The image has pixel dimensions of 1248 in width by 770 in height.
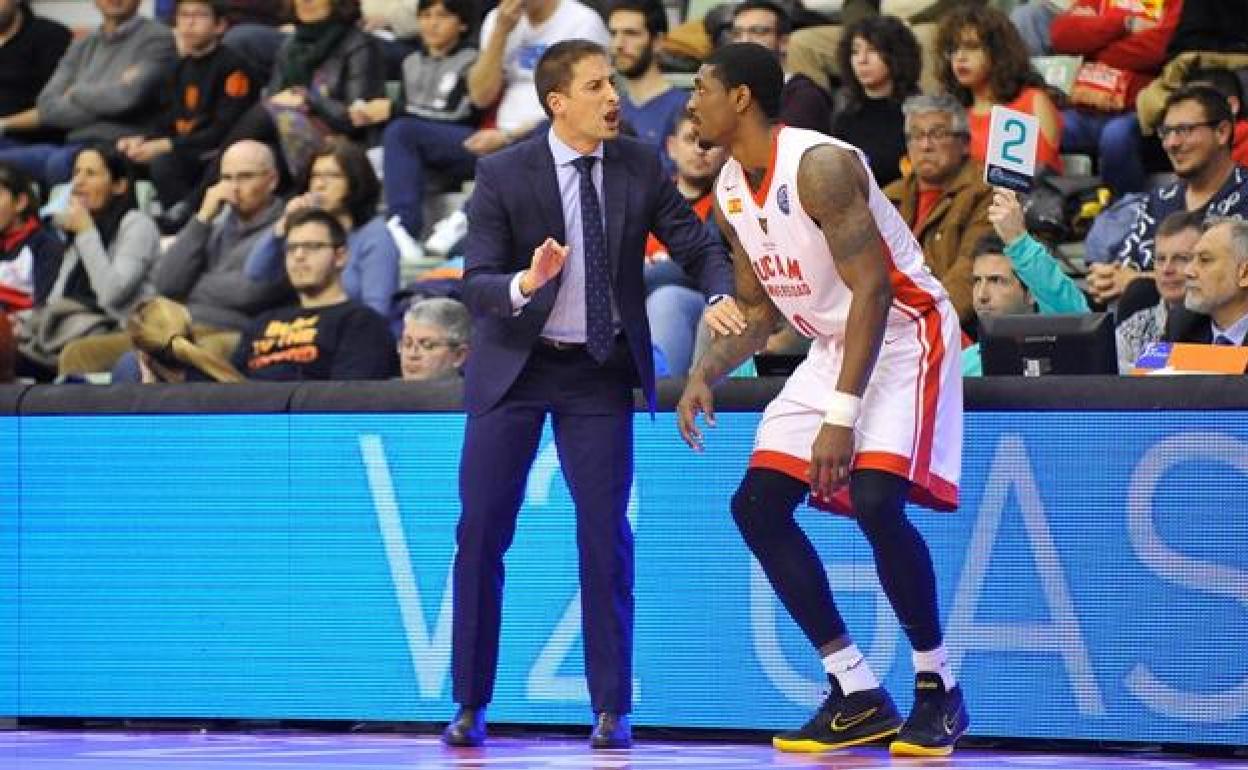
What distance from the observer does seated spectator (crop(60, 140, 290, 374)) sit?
12766mm

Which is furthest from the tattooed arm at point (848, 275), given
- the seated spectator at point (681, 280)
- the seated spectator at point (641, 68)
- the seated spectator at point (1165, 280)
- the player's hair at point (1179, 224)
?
the seated spectator at point (641, 68)

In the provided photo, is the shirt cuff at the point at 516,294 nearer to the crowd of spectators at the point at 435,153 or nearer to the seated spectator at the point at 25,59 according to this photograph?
the crowd of spectators at the point at 435,153

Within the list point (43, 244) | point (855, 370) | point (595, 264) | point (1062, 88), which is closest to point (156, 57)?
point (43, 244)

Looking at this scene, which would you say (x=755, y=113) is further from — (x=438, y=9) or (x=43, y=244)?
(x=43, y=244)

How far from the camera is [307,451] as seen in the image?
29.7 feet

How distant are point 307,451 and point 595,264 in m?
1.47

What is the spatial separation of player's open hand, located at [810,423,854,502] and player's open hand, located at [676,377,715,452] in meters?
0.59

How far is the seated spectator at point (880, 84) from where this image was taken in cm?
1191

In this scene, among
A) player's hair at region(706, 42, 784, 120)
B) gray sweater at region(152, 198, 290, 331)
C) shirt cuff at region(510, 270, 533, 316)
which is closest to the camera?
player's hair at region(706, 42, 784, 120)

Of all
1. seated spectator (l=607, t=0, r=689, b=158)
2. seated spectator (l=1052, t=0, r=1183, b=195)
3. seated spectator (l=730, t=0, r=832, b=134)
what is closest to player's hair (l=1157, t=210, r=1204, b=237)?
seated spectator (l=1052, t=0, r=1183, b=195)

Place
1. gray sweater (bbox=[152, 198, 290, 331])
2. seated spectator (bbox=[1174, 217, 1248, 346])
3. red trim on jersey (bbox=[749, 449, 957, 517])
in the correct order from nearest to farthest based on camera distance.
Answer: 1. red trim on jersey (bbox=[749, 449, 957, 517])
2. seated spectator (bbox=[1174, 217, 1248, 346])
3. gray sweater (bbox=[152, 198, 290, 331])

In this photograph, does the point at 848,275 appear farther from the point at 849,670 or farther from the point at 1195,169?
the point at 1195,169

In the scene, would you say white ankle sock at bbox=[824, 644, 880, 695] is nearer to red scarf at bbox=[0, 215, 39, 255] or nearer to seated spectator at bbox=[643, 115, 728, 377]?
seated spectator at bbox=[643, 115, 728, 377]

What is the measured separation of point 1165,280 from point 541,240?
107 inches
